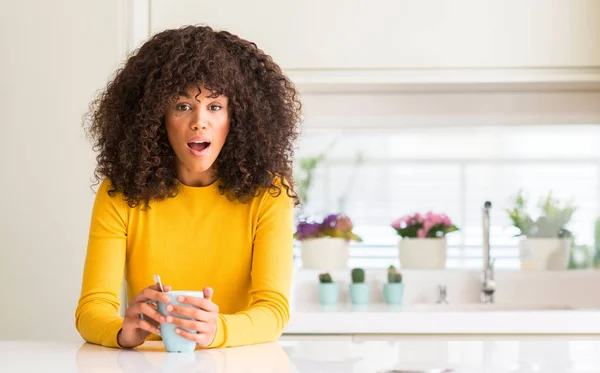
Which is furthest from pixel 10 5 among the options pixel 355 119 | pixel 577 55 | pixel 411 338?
pixel 577 55

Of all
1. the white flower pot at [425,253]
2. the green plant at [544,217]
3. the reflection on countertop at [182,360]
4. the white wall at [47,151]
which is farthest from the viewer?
the green plant at [544,217]

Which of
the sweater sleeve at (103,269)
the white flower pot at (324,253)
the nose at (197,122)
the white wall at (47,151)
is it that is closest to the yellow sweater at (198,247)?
the sweater sleeve at (103,269)

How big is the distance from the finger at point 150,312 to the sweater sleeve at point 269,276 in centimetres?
15

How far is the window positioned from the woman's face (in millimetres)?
1612

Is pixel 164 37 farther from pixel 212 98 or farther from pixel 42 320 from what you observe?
pixel 42 320

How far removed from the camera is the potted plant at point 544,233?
10.4 ft

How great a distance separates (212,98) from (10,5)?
148 centimetres

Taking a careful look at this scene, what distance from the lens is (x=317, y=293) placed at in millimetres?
3029

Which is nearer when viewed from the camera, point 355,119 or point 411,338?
point 411,338

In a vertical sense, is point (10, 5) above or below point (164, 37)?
above

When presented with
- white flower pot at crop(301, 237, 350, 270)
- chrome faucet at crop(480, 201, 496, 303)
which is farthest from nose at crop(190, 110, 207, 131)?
chrome faucet at crop(480, 201, 496, 303)

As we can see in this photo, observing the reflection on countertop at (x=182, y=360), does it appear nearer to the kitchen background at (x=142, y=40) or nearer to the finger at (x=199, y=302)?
the finger at (x=199, y=302)

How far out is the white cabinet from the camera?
2.81 meters

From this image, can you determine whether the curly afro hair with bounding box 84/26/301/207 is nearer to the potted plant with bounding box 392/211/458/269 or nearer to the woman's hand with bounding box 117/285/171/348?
the woman's hand with bounding box 117/285/171/348
